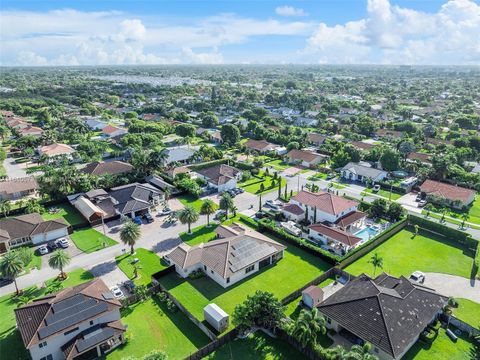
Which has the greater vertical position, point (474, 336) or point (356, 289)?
point (356, 289)

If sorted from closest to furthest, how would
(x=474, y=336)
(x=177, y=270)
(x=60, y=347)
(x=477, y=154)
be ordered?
(x=60, y=347) < (x=474, y=336) < (x=177, y=270) < (x=477, y=154)

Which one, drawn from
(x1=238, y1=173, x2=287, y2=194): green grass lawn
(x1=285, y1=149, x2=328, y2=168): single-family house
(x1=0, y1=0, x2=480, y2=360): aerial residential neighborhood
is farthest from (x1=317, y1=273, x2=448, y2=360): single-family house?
(x1=285, y1=149, x2=328, y2=168): single-family house

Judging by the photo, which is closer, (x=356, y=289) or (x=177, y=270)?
(x=356, y=289)

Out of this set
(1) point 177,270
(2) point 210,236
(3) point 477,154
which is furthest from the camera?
(3) point 477,154

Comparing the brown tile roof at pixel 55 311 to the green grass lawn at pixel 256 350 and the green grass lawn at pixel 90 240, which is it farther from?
the green grass lawn at pixel 90 240

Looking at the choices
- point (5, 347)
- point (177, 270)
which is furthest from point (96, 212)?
point (5, 347)

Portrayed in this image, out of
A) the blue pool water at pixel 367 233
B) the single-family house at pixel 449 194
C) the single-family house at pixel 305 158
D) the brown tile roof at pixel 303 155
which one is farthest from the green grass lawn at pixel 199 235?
the single-family house at pixel 449 194

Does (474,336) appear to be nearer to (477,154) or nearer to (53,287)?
(53,287)
